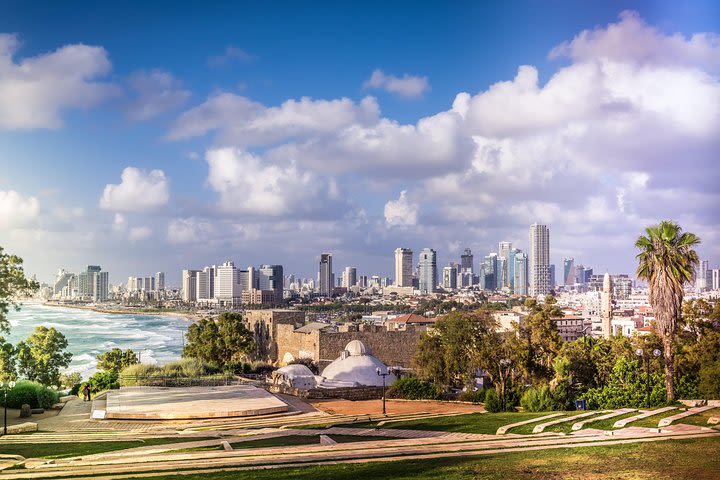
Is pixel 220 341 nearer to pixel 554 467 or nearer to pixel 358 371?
pixel 358 371

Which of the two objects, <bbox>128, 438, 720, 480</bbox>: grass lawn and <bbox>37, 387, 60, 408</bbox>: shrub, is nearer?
<bbox>128, 438, 720, 480</bbox>: grass lawn

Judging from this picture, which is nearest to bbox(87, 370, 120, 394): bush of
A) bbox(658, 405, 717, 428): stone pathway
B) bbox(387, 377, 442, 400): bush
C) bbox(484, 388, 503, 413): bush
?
bbox(387, 377, 442, 400): bush

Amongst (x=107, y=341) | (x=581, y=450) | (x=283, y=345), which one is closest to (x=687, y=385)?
(x=581, y=450)

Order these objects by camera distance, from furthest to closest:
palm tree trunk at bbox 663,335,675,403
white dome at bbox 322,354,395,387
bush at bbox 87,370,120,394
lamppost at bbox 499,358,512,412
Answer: white dome at bbox 322,354,395,387
bush at bbox 87,370,120,394
lamppost at bbox 499,358,512,412
palm tree trunk at bbox 663,335,675,403

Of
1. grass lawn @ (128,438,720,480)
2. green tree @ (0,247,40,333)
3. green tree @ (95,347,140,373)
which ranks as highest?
green tree @ (0,247,40,333)

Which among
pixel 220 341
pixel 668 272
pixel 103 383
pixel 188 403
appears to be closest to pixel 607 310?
pixel 220 341

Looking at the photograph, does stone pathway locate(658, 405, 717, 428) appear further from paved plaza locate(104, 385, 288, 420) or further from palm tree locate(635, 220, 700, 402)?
paved plaza locate(104, 385, 288, 420)

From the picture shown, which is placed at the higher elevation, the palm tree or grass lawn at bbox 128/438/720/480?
the palm tree
